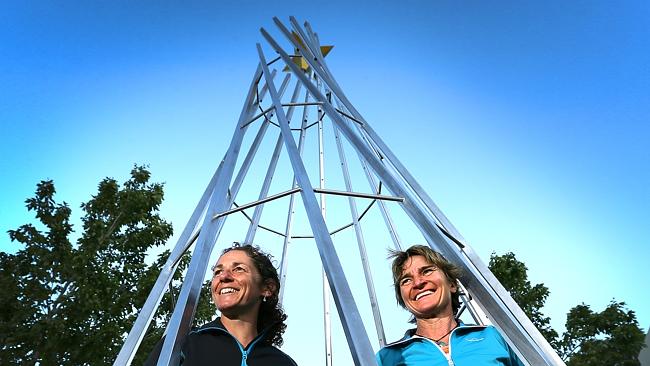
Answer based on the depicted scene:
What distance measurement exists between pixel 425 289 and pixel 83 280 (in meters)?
7.23

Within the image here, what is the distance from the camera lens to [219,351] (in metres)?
2.30

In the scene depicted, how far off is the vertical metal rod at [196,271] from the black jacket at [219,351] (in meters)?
0.18

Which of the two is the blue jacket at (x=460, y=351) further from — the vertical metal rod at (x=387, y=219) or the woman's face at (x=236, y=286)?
the vertical metal rod at (x=387, y=219)

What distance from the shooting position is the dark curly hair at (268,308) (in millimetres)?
2734

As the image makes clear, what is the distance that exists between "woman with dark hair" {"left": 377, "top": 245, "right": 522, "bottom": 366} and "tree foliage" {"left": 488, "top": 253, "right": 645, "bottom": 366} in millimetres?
7806

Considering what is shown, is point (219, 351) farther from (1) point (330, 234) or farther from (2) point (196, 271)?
(1) point (330, 234)

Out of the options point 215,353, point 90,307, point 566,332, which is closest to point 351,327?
point 215,353

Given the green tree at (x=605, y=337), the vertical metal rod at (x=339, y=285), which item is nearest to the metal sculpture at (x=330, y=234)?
the vertical metal rod at (x=339, y=285)

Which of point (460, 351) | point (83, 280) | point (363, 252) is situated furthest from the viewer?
point (83, 280)

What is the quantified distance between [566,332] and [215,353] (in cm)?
986

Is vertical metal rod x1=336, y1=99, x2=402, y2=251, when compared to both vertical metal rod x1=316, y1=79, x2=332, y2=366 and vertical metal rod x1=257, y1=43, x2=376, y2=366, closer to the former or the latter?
vertical metal rod x1=316, y1=79, x2=332, y2=366

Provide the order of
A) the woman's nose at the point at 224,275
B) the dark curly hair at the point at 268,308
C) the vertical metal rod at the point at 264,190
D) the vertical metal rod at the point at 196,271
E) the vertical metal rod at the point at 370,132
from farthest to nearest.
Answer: the vertical metal rod at the point at 264,190 < the vertical metal rod at the point at 370,132 < the dark curly hair at the point at 268,308 < the woman's nose at the point at 224,275 < the vertical metal rod at the point at 196,271

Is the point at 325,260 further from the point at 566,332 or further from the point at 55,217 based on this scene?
the point at 566,332

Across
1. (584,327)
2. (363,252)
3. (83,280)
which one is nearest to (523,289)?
(584,327)
